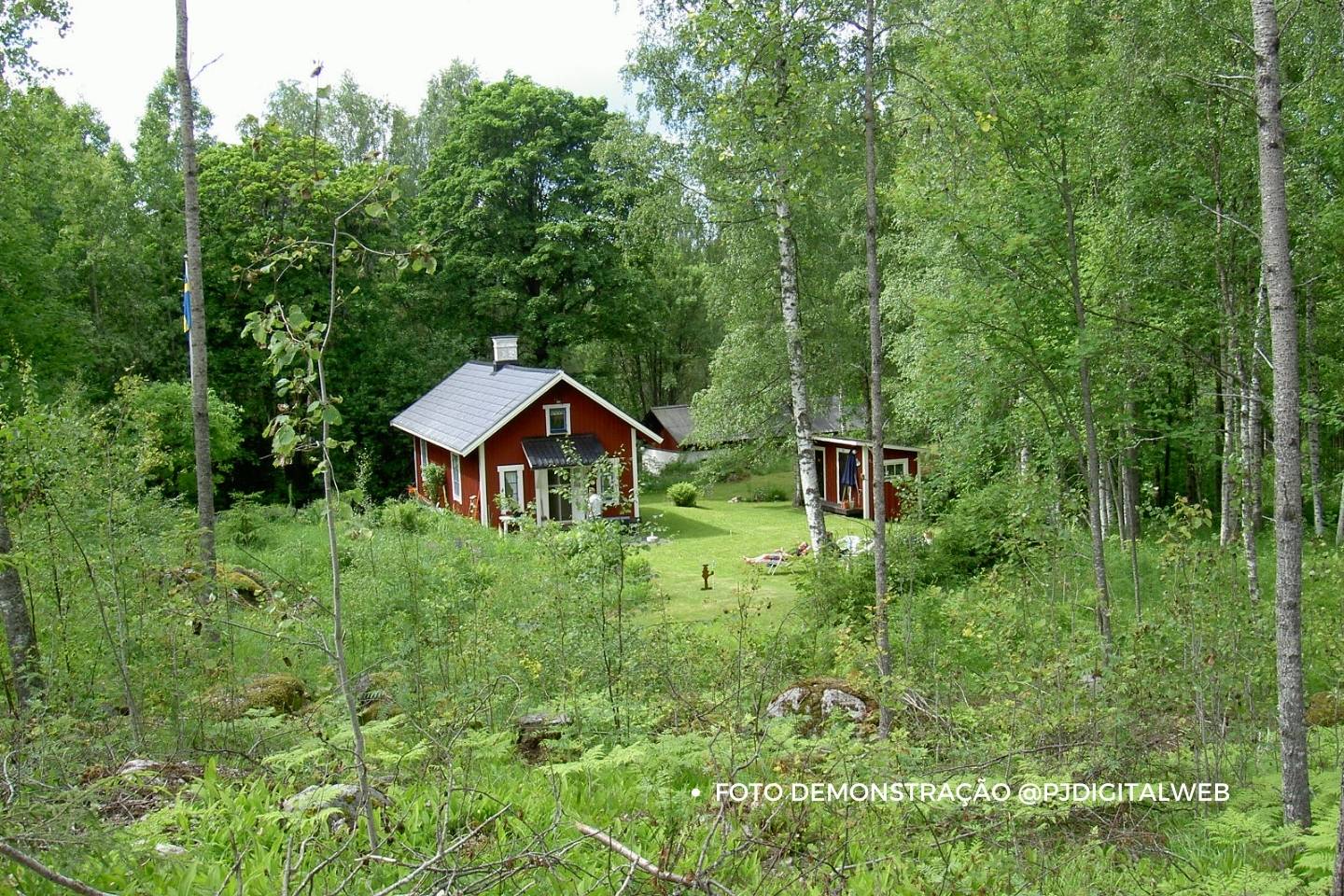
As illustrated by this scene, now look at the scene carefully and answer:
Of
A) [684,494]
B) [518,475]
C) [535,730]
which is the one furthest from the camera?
[684,494]

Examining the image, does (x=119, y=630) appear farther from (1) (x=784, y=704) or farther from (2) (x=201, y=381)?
(1) (x=784, y=704)

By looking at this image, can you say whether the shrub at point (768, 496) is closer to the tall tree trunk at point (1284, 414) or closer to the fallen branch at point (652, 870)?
the tall tree trunk at point (1284, 414)

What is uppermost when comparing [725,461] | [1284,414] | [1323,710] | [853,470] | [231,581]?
[1284,414]

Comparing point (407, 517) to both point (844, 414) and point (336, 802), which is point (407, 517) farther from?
point (336, 802)

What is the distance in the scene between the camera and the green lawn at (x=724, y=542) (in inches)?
517

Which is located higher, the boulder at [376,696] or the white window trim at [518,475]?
the white window trim at [518,475]

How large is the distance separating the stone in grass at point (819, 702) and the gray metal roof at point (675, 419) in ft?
87.6

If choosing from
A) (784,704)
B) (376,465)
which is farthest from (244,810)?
(376,465)

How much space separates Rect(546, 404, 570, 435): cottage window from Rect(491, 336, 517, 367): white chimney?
3.32 metres

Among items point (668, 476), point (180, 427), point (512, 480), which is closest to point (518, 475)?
point (512, 480)

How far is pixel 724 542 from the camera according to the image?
19.7 m

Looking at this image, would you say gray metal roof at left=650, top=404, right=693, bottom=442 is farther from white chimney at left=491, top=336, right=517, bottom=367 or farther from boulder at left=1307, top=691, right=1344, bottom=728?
boulder at left=1307, top=691, right=1344, bottom=728

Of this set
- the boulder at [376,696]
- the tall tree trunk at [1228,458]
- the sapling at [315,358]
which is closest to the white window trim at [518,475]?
the tall tree trunk at [1228,458]

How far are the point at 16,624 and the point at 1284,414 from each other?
281 inches
